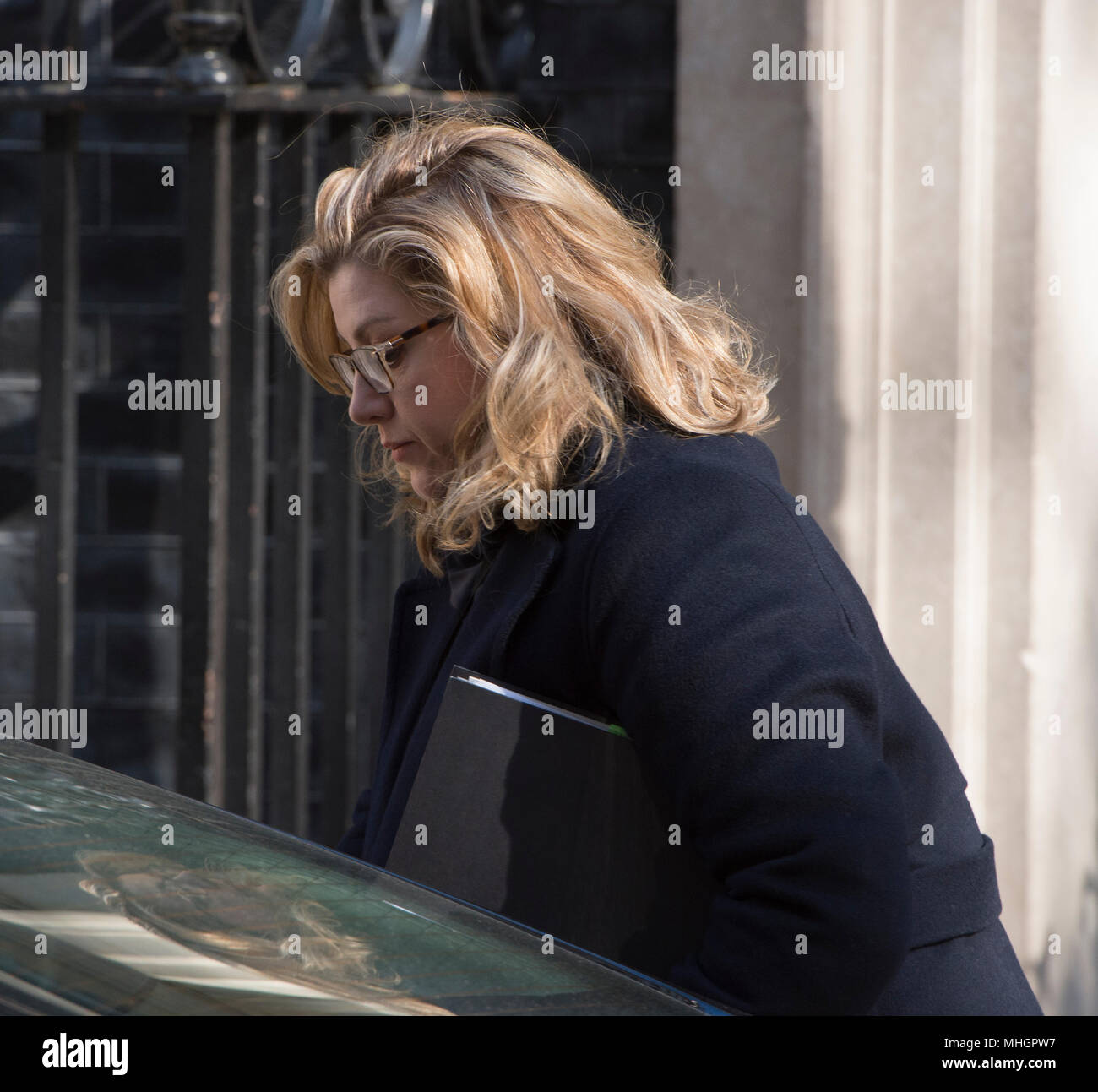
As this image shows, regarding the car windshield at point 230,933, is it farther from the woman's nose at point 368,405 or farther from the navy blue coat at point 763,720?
the woman's nose at point 368,405

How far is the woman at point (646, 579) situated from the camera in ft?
3.52

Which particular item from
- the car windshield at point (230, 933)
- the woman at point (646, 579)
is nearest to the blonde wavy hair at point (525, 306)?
the woman at point (646, 579)

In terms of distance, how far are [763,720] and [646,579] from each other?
166 millimetres

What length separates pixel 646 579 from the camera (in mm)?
1138

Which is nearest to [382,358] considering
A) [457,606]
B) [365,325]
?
[365,325]

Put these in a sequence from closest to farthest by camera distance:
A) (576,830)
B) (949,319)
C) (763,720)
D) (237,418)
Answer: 1. (763,720)
2. (576,830)
3. (949,319)
4. (237,418)

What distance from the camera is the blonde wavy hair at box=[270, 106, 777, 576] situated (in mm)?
1277

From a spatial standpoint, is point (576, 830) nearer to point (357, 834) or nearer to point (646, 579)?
point (646, 579)

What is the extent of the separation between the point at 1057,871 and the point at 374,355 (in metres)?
1.93

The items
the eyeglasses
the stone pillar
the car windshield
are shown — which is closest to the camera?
the car windshield

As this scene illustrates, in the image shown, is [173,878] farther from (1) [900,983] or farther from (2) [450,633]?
(1) [900,983]

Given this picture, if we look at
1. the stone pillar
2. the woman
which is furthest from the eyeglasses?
the stone pillar

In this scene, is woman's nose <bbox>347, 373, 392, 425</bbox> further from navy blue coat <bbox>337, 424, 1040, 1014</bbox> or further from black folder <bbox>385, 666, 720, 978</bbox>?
black folder <bbox>385, 666, 720, 978</bbox>

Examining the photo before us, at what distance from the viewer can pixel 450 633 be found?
4.73ft
